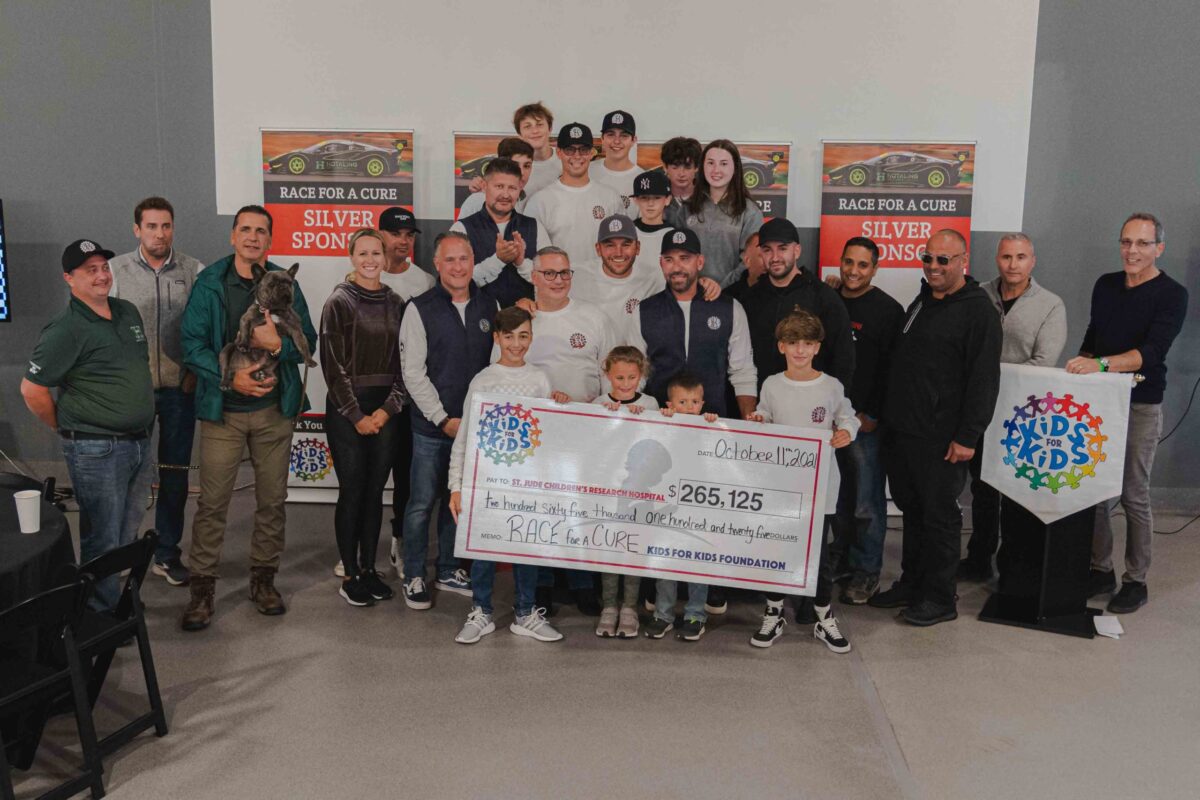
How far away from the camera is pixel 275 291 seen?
13.3 feet

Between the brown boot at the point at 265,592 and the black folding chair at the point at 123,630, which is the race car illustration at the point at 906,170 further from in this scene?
the black folding chair at the point at 123,630

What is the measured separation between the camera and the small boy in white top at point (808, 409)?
12.7ft

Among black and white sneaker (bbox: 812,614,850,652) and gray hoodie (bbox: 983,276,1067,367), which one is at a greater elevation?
gray hoodie (bbox: 983,276,1067,367)

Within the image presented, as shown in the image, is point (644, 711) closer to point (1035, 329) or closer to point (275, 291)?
point (275, 291)

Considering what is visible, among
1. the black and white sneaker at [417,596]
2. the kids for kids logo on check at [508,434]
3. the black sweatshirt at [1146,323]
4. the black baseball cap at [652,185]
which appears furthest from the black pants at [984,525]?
the black and white sneaker at [417,596]

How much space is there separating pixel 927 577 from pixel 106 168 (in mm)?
5492

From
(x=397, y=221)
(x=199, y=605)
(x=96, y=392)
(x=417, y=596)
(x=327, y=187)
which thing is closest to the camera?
(x=96, y=392)

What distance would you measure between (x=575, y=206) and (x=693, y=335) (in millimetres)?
1078

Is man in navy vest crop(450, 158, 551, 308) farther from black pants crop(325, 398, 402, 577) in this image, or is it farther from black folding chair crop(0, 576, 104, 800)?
black folding chair crop(0, 576, 104, 800)

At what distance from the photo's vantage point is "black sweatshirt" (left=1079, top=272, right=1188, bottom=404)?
14.5 feet

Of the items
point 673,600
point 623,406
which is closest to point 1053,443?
point 673,600

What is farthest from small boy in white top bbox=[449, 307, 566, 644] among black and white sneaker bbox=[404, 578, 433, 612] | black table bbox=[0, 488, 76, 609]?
black table bbox=[0, 488, 76, 609]

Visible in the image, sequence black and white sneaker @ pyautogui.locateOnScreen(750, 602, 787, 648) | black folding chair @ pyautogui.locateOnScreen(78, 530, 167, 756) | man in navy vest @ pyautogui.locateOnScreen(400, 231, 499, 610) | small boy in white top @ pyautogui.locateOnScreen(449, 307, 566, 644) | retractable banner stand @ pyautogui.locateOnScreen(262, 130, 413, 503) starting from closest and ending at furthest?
1. black folding chair @ pyautogui.locateOnScreen(78, 530, 167, 756)
2. small boy in white top @ pyautogui.locateOnScreen(449, 307, 566, 644)
3. black and white sneaker @ pyautogui.locateOnScreen(750, 602, 787, 648)
4. man in navy vest @ pyautogui.locateOnScreen(400, 231, 499, 610)
5. retractable banner stand @ pyautogui.locateOnScreen(262, 130, 413, 503)

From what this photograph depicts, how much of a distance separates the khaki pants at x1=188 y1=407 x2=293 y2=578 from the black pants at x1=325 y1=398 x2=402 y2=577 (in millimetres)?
248
